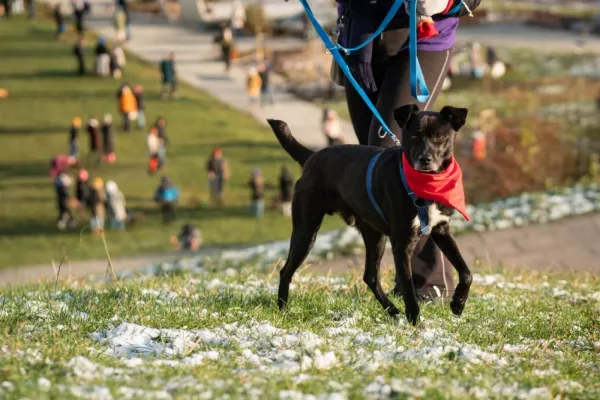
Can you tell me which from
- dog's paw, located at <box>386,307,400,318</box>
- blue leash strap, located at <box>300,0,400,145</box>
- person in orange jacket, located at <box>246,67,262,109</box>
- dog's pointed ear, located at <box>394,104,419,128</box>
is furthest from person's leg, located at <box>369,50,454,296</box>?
person in orange jacket, located at <box>246,67,262,109</box>

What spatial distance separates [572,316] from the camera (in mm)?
7484

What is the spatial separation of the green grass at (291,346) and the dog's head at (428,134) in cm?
103

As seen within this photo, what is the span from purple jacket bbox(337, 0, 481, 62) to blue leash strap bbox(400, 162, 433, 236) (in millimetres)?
1322

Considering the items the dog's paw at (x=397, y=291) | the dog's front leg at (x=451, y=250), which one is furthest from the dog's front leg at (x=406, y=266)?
the dog's paw at (x=397, y=291)

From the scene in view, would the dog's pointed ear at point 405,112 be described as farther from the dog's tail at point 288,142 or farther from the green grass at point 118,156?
the green grass at point 118,156

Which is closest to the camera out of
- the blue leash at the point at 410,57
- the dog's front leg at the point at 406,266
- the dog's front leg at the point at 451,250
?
the dog's front leg at the point at 406,266

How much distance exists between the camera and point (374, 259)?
7484mm

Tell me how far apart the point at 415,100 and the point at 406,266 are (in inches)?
53.9

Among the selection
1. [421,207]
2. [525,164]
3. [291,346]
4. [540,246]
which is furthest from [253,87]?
[291,346]

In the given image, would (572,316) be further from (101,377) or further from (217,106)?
(217,106)

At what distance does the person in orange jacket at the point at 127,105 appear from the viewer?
30.0 meters

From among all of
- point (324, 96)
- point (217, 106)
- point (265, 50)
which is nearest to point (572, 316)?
point (217, 106)

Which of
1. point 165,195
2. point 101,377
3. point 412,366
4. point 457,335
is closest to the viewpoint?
point 101,377

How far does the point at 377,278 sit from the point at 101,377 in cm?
271
